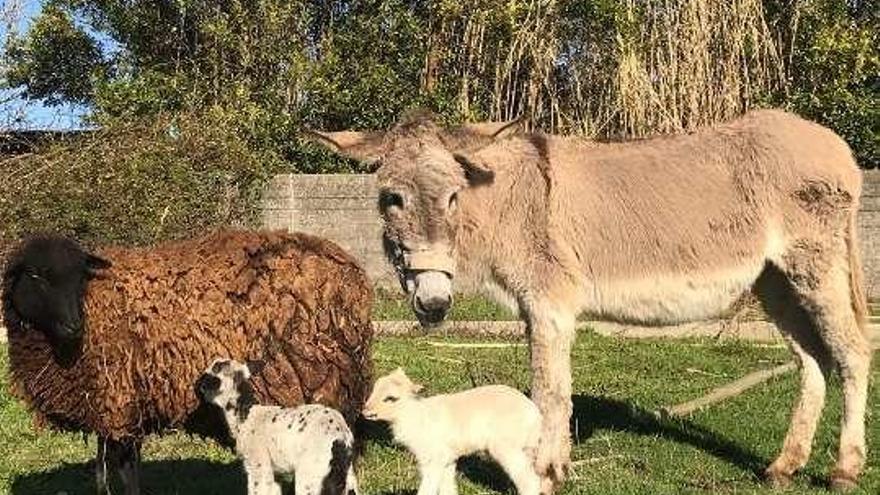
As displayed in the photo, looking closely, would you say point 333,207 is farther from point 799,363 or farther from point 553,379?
point 553,379

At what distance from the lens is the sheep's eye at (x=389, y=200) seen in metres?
6.35

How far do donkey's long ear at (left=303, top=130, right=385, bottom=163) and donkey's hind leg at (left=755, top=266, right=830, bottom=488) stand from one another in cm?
293

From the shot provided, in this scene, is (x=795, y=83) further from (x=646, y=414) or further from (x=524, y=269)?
(x=524, y=269)

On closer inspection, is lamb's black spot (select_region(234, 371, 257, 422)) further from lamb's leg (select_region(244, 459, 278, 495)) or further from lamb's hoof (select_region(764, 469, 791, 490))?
lamb's hoof (select_region(764, 469, 791, 490))

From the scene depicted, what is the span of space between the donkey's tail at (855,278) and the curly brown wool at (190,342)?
3480 mm

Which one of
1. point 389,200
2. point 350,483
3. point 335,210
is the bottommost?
point 350,483

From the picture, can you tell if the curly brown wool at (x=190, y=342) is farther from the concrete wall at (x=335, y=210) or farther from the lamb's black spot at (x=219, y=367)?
the concrete wall at (x=335, y=210)

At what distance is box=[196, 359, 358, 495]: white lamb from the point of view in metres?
5.25

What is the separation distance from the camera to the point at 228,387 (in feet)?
18.3

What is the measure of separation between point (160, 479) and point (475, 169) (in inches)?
115

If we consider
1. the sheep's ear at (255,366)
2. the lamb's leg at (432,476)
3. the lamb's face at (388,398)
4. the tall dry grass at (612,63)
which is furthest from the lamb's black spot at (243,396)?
the tall dry grass at (612,63)

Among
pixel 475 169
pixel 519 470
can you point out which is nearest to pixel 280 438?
pixel 519 470

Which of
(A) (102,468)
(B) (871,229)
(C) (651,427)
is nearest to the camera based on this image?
(A) (102,468)

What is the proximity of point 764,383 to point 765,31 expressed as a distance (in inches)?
412
